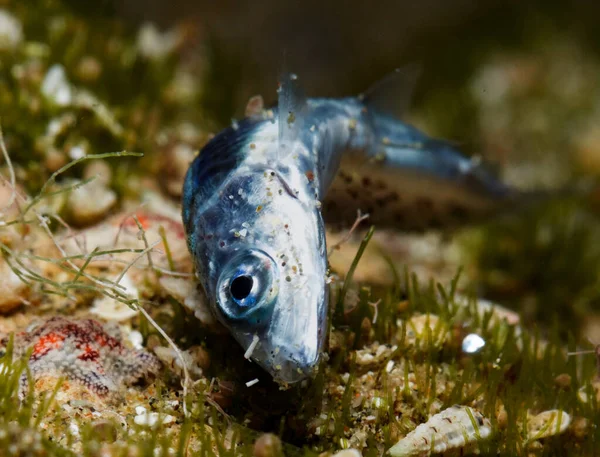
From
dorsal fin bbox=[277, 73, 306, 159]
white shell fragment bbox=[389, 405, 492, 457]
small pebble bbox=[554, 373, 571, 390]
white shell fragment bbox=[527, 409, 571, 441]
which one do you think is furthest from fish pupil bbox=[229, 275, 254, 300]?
small pebble bbox=[554, 373, 571, 390]

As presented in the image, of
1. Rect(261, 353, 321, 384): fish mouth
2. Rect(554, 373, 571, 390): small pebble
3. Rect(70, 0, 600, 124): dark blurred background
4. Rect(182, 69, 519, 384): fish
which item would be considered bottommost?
Rect(261, 353, 321, 384): fish mouth

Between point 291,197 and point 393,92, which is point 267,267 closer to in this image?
point 291,197

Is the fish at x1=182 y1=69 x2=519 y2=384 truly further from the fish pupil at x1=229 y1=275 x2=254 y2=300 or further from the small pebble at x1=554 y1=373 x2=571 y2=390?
the small pebble at x1=554 y1=373 x2=571 y2=390

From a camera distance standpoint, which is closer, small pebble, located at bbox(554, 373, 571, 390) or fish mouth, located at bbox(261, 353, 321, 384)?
fish mouth, located at bbox(261, 353, 321, 384)

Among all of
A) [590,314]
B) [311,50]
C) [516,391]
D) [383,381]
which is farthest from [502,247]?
[311,50]

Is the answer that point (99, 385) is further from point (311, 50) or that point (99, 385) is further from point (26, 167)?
point (311, 50)

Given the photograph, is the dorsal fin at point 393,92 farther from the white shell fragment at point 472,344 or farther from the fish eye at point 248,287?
the fish eye at point 248,287

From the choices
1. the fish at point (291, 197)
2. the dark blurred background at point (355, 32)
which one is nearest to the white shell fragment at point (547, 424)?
the fish at point (291, 197)
